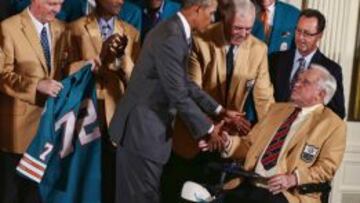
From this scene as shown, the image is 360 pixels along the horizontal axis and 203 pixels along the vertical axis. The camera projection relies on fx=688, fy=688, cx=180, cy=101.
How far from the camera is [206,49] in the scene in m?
3.67

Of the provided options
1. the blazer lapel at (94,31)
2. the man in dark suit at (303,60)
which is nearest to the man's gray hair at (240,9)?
the man in dark suit at (303,60)

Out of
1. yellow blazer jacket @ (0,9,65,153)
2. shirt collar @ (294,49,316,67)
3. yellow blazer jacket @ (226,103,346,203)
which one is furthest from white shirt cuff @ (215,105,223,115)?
yellow blazer jacket @ (0,9,65,153)

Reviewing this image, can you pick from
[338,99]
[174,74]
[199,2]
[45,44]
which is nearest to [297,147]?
[338,99]

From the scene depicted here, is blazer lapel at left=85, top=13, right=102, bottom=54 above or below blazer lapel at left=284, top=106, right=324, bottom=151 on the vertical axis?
above

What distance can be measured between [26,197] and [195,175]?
954 millimetres

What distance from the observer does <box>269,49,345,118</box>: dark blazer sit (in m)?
3.74

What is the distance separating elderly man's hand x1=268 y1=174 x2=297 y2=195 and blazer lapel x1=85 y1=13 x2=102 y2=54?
1.16m

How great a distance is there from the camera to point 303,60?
3.77 m

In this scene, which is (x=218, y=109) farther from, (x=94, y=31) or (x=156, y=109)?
(x=94, y=31)

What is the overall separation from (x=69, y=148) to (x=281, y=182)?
1155 millimetres

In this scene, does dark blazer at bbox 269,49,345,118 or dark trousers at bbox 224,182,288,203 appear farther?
dark blazer at bbox 269,49,345,118

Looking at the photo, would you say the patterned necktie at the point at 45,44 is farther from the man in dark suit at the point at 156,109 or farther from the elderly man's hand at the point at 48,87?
the man in dark suit at the point at 156,109

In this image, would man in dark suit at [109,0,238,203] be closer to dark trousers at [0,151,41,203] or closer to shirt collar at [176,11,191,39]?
shirt collar at [176,11,191,39]

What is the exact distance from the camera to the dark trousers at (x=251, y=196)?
3.22 meters
